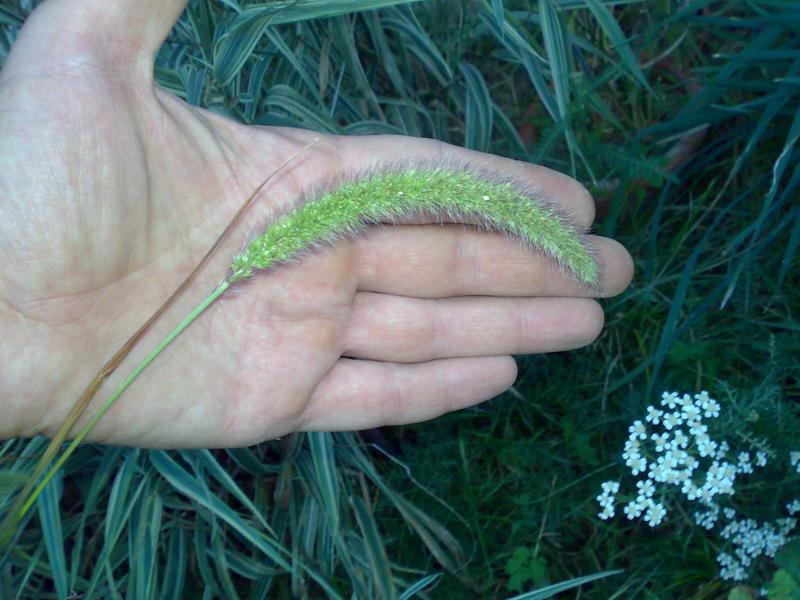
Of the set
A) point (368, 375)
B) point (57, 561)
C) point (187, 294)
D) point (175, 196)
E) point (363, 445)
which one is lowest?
point (363, 445)

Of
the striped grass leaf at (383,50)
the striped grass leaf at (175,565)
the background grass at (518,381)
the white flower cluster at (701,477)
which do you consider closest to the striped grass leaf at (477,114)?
the background grass at (518,381)

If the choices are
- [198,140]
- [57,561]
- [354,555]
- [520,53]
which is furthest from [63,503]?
[520,53]

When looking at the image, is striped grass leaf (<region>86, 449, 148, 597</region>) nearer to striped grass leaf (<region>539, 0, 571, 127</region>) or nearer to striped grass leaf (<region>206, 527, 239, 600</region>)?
striped grass leaf (<region>206, 527, 239, 600</region>)

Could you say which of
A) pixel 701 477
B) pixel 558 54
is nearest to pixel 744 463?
pixel 701 477

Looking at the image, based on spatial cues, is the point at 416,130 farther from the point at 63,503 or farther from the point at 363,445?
the point at 63,503

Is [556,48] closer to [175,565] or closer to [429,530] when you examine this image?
[429,530]

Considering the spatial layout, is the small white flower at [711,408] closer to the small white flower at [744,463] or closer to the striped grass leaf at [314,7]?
the small white flower at [744,463]

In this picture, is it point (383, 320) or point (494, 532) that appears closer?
point (383, 320)
